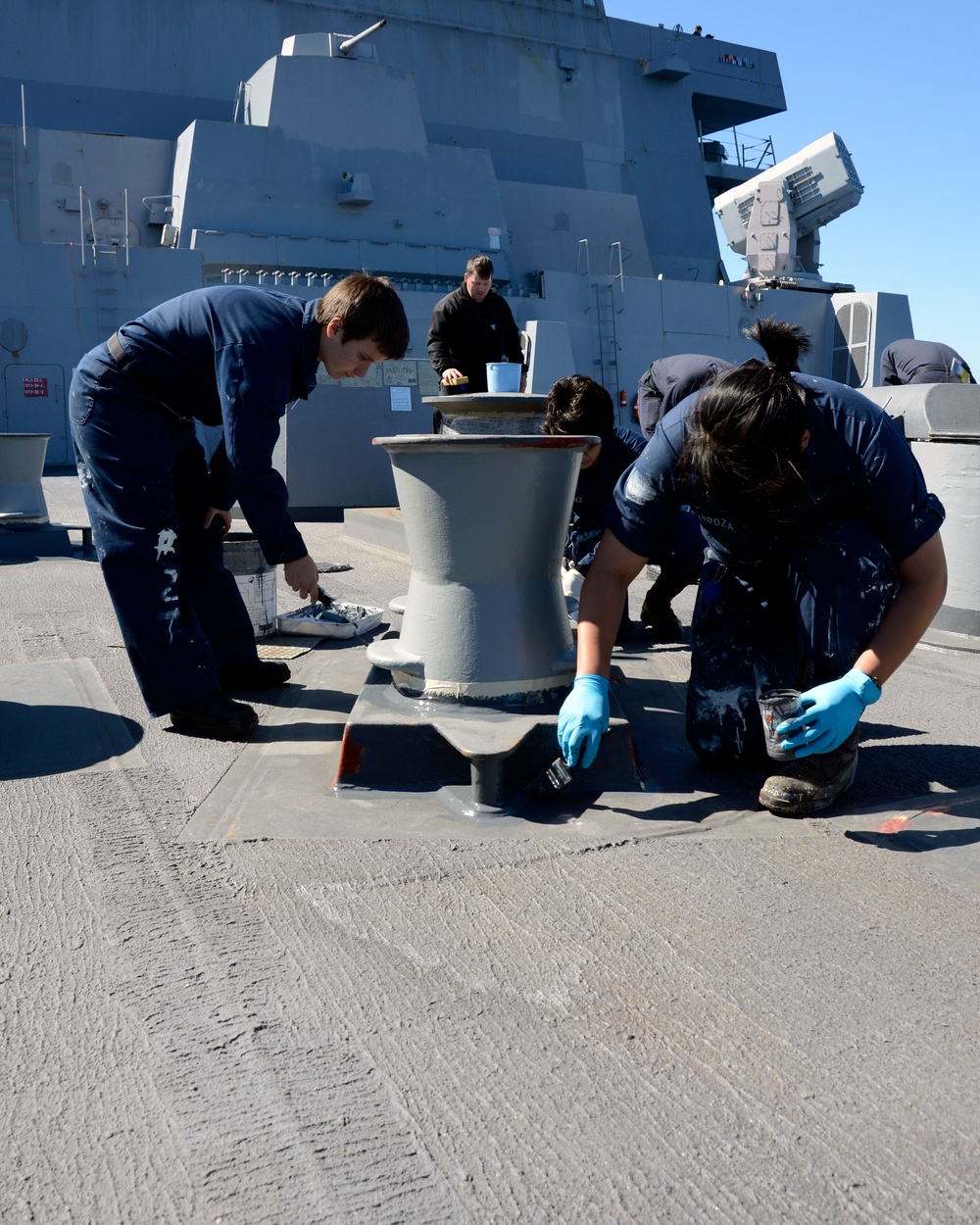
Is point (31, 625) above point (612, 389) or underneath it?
underneath

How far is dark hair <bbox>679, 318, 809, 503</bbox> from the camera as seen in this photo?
1947 millimetres

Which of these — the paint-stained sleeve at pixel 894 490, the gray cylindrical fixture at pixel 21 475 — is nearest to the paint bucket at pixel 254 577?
the paint-stained sleeve at pixel 894 490

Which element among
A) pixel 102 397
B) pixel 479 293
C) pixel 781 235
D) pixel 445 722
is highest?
pixel 781 235

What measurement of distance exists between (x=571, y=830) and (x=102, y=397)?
5.33ft

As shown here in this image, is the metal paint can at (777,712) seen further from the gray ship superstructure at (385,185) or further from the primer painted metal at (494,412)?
the gray ship superstructure at (385,185)

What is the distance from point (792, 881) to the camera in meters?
1.89

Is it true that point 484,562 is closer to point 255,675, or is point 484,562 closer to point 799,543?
point 799,543

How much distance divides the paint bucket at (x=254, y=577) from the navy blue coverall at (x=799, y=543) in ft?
5.74

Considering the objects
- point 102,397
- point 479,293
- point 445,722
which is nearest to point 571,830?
point 445,722

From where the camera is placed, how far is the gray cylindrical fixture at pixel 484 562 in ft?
7.97

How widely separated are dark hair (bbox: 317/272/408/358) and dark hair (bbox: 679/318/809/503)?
858 mm

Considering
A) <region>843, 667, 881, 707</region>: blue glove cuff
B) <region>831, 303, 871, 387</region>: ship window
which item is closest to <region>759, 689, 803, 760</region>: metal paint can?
<region>843, 667, 881, 707</region>: blue glove cuff

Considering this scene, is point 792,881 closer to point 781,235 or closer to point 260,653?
point 260,653

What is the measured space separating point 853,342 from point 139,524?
16777 millimetres
